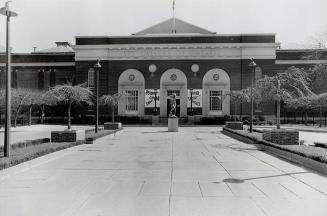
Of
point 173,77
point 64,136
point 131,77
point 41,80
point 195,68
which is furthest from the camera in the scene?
point 41,80

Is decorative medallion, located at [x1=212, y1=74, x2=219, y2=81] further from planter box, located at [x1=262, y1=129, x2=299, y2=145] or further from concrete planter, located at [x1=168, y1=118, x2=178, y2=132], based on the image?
planter box, located at [x1=262, y1=129, x2=299, y2=145]

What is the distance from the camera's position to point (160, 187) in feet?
29.9

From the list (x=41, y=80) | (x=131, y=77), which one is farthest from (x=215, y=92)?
(x=41, y=80)

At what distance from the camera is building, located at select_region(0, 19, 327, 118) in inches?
1866

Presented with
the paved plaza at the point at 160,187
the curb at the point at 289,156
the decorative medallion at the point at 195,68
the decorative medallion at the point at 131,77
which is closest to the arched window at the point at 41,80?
the decorative medallion at the point at 131,77

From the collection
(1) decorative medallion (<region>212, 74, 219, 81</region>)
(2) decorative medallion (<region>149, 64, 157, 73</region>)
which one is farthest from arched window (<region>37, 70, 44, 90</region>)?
(1) decorative medallion (<region>212, 74, 219, 81</region>)

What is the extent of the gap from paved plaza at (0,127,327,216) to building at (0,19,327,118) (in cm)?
3383

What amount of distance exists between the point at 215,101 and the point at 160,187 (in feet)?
131

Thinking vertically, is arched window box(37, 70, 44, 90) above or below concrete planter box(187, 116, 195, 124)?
above

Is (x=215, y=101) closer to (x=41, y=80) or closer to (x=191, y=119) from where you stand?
(x=191, y=119)

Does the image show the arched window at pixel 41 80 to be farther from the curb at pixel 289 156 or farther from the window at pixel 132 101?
the curb at pixel 289 156

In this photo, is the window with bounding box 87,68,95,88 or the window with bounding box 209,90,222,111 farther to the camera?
the window with bounding box 87,68,95,88

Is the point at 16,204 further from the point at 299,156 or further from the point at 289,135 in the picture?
the point at 289,135

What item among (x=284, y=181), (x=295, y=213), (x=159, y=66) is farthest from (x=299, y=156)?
(x=159, y=66)
